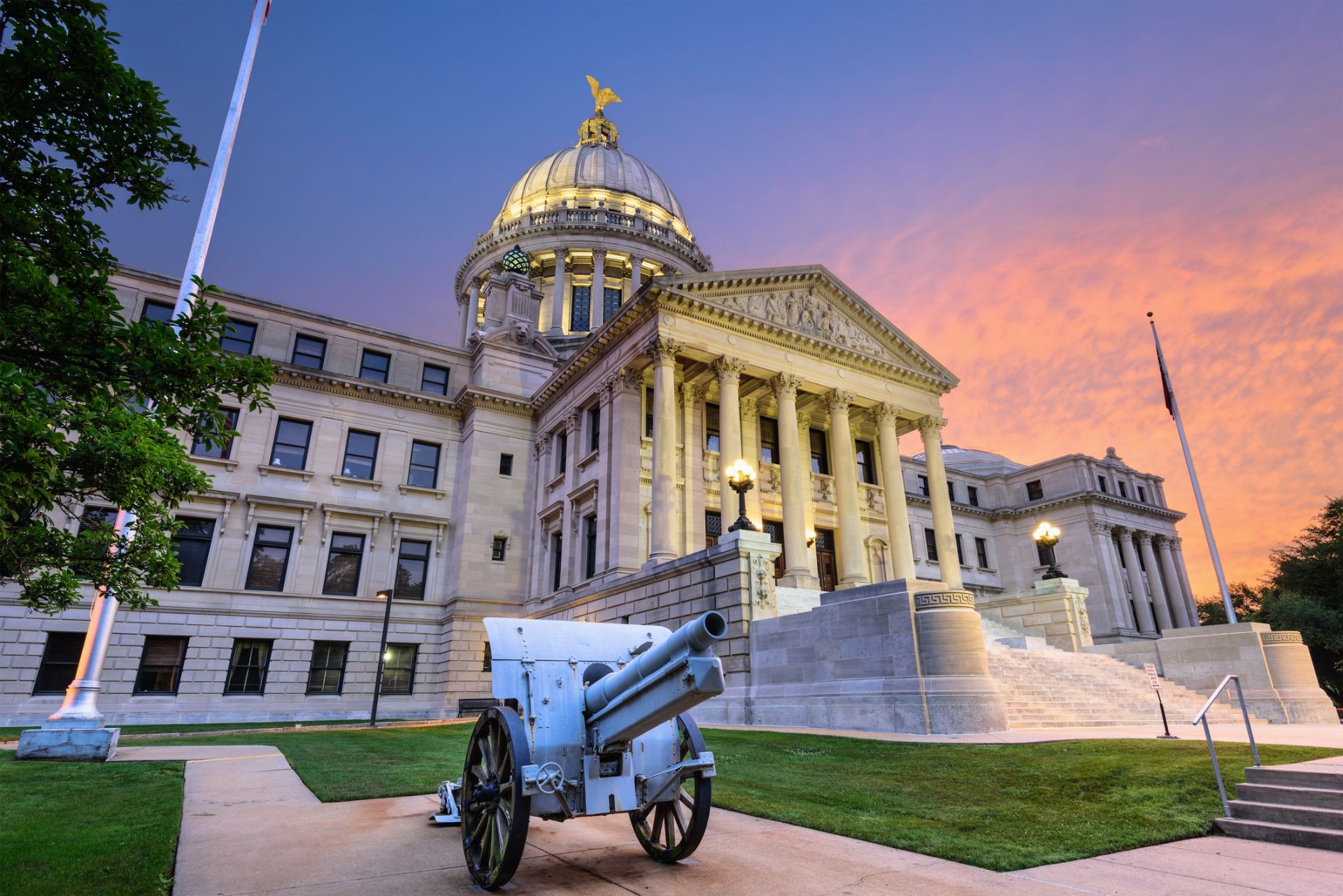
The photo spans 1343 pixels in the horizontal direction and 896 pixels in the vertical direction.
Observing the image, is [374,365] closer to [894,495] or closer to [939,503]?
[894,495]

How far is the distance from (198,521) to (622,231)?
134 ft

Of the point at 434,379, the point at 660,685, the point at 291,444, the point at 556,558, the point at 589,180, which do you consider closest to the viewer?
the point at 660,685

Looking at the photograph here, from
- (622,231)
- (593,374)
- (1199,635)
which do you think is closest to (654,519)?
(593,374)

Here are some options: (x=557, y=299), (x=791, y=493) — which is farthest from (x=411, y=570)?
(x=557, y=299)

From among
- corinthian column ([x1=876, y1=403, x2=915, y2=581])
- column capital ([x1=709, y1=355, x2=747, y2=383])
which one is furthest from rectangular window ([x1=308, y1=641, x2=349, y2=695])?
corinthian column ([x1=876, y1=403, x2=915, y2=581])

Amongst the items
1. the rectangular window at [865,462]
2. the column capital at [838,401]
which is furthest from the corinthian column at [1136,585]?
the column capital at [838,401]

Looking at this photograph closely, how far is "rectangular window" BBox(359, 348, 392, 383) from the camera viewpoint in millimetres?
35312

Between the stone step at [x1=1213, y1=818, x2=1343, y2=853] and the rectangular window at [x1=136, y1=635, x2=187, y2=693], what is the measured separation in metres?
33.3

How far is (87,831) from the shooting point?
21.6 feet

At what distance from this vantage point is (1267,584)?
186 ft

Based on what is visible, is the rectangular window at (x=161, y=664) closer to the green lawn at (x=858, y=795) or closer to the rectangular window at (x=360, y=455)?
the rectangular window at (x=360, y=455)

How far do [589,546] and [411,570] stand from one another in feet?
31.0

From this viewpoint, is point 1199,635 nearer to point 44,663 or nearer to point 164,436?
point 164,436

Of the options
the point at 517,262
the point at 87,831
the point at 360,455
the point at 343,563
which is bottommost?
the point at 87,831
